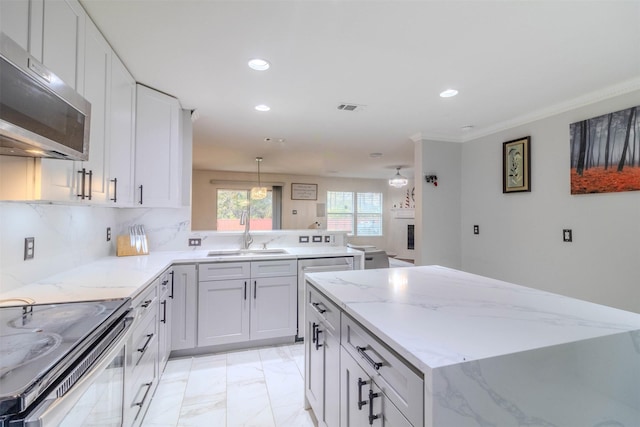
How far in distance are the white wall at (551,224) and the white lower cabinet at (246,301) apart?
211 cm

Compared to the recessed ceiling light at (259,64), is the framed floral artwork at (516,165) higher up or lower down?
lower down

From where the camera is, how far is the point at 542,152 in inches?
118

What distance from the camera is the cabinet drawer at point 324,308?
1.39 meters

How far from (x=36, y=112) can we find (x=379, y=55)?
71.4 inches

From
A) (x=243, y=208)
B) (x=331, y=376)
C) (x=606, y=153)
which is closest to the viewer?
(x=331, y=376)

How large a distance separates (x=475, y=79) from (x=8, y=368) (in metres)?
2.92

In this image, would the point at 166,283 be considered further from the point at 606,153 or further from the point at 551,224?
the point at 606,153

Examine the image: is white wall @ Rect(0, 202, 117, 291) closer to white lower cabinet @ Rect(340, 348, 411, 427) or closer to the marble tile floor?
the marble tile floor

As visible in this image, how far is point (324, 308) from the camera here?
1.54 m

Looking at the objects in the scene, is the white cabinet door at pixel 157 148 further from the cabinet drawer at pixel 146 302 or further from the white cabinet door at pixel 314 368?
the white cabinet door at pixel 314 368

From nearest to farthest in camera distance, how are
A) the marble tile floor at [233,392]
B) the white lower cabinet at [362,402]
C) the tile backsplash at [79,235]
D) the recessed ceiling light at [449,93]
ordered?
the white lower cabinet at [362,402] → the tile backsplash at [79,235] → the marble tile floor at [233,392] → the recessed ceiling light at [449,93]

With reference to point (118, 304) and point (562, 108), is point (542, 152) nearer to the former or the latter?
point (562, 108)

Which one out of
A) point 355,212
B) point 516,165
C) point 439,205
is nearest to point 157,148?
point 439,205

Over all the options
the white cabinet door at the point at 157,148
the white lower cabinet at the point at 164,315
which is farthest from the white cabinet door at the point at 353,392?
the white cabinet door at the point at 157,148
